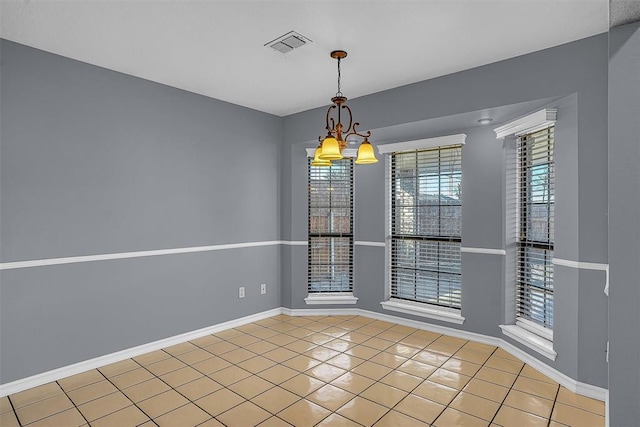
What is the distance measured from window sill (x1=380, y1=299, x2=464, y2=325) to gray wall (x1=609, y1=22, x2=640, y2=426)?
3021 millimetres

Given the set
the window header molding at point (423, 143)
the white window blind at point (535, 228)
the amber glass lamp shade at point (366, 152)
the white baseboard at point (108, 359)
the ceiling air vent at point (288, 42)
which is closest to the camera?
the ceiling air vent at point (288, 42)

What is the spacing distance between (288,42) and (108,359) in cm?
335

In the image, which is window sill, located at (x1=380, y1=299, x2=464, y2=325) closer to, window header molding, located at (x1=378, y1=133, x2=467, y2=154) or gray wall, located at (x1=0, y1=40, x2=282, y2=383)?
gray wall, located at (x1=0, y1=40, x2=282, y2=383)

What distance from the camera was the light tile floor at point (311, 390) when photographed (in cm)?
258

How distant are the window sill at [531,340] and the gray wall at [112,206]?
3054 millimetres

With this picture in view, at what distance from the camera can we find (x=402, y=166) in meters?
4.85

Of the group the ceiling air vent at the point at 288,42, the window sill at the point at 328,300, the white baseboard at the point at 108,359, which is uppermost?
the ceiling air vent at the point at 288,42

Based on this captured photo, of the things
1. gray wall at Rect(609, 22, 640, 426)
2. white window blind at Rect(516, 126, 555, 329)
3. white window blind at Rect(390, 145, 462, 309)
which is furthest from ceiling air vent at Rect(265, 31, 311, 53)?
white window blind at Rect(516, 126, 555, 329)

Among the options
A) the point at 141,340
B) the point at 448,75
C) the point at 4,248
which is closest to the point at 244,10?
the point at 448,75

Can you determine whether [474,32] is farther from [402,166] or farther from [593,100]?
[402,166]

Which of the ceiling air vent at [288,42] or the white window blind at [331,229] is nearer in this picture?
the ceiling air vent at [288,42]

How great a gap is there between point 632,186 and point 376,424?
2.09 meters

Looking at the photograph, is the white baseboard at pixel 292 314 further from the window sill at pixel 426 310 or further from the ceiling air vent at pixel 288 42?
the ceiling air vent at pixel 288 42

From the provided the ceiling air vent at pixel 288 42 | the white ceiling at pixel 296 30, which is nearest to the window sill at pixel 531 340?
the white ceiling at pixel 296 30
